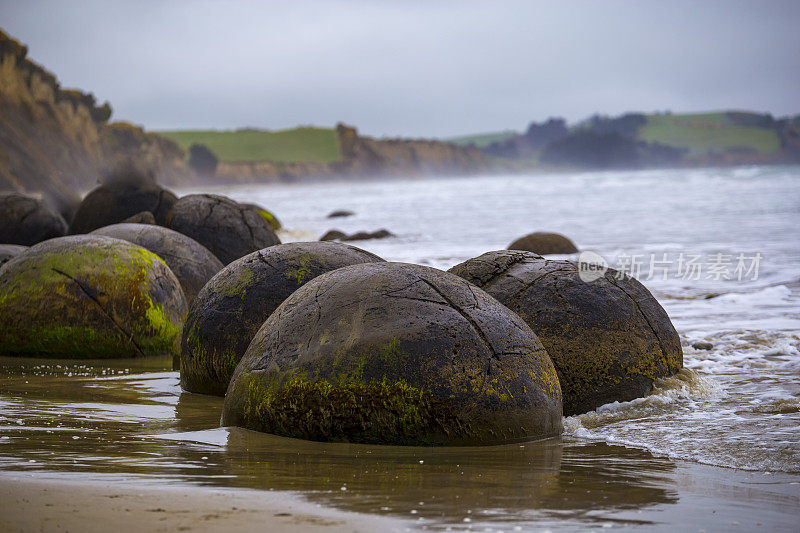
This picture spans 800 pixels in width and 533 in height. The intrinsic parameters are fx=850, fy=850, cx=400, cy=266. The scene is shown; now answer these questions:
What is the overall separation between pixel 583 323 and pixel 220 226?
633cm

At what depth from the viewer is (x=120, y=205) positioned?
13867 mm

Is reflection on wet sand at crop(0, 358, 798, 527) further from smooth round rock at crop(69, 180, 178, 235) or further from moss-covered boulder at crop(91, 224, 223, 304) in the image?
smooth round rock at crop(69, 180, 178, 235)

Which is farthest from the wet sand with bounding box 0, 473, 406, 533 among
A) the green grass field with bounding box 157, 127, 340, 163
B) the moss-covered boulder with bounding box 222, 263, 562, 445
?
the green grass field with bounding box 157, 127, 340, 163

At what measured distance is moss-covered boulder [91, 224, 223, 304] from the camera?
8.95 metres

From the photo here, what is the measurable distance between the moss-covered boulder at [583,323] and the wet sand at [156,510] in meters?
2.64

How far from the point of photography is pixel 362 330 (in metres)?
4.39

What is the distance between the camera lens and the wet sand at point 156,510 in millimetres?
Result: 2982

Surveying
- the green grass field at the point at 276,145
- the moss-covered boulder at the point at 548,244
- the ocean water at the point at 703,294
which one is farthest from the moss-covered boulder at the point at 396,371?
the green grass field at the point at 276,145

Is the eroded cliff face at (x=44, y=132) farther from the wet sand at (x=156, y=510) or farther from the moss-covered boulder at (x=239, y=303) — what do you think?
the wet sand at (x=156, y=510)

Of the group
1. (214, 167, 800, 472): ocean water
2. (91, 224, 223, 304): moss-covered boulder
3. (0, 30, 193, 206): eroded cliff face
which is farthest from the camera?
(0, 30, 193, 206): eroded cliff face

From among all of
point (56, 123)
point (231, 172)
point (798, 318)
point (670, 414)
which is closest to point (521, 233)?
point (798, 318)

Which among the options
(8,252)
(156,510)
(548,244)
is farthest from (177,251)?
(548,244)

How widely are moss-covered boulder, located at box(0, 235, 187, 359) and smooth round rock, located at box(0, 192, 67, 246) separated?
21.5 feet

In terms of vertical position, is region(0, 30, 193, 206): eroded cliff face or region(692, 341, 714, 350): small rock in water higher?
region(0, 30, 193, 206): eroded cliff face
